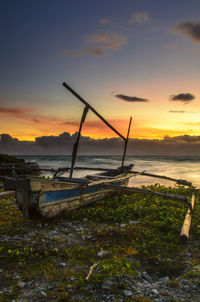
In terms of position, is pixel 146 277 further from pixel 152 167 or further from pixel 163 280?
pixel 152 167

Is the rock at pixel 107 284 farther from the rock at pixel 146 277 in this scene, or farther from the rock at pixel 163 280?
the rock at pixel 163 280

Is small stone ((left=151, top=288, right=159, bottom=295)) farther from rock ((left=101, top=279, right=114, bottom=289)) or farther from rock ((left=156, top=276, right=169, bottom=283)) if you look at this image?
rock ((left=101, top=279, right=114, bottom=289))

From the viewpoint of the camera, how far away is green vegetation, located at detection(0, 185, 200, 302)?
485 cm

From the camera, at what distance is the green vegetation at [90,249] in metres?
4.85

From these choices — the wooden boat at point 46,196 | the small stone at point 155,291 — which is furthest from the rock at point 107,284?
the wooden boat at point 46,196

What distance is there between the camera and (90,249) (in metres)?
6.55

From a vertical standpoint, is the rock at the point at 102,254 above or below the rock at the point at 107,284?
below

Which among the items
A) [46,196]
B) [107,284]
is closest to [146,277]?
[107,284]

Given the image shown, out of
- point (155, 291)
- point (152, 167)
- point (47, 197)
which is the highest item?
point (47, 197)

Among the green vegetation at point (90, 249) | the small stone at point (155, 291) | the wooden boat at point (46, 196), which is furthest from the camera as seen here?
the wooden boat at point (46, 196)

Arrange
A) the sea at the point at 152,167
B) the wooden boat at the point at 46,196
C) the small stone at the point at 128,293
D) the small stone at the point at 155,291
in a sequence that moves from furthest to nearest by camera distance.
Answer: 1. the sea at the point at 152,167
2. the wooden boat at the point at 46,196
3. the small stone at the point at 155,291
4. the small stone at the point at 128,293

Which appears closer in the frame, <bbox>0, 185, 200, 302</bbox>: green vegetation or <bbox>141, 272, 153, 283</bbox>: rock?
<bbox>0, 185, 200, 302</bbox>: green vegetation

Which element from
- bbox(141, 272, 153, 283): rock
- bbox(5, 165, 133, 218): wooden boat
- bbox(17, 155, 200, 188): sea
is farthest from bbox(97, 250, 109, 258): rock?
bbox(17, 155, 200, 188): sea

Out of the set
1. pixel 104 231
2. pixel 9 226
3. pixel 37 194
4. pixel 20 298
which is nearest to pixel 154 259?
pixel 104 231
